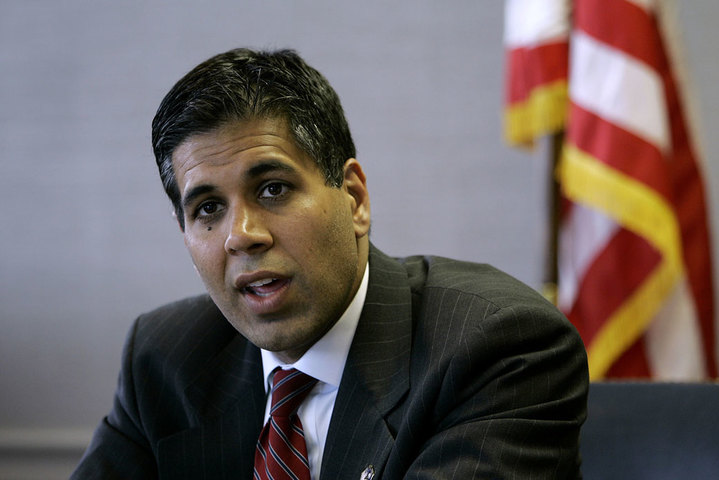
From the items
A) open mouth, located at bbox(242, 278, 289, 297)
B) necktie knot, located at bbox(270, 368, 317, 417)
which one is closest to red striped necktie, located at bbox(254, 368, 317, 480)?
necktie knot, located at bbox(270, 368, 317, 417)

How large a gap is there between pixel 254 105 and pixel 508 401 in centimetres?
65

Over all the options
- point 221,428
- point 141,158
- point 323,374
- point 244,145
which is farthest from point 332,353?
point 141,158

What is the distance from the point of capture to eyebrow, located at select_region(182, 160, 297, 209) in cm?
131

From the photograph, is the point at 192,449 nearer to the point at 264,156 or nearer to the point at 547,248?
the point at 264,156

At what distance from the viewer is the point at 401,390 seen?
4.46 ft

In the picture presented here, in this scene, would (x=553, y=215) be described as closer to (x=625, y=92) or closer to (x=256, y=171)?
(x=625, y=92)

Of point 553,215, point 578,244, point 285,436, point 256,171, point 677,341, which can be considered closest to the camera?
point 256,171

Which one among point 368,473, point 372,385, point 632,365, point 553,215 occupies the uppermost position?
point 372,385

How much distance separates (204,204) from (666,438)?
0.90m

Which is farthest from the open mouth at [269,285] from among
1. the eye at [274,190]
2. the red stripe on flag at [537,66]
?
the red stripe on flag at [537,66]

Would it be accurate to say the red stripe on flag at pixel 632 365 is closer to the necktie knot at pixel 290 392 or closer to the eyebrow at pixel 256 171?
the necktie knot at pixel 290 392

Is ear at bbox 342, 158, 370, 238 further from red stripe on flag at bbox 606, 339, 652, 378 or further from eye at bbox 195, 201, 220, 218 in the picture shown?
red stripe on flag at bbox 606, 339, 652, 378

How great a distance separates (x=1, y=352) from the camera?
375 cm

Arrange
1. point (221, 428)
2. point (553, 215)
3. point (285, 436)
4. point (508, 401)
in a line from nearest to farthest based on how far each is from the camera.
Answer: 1. point (508, 401)
2. point (285, 436)
3. point (221, 428)
4. point (553, 215)
